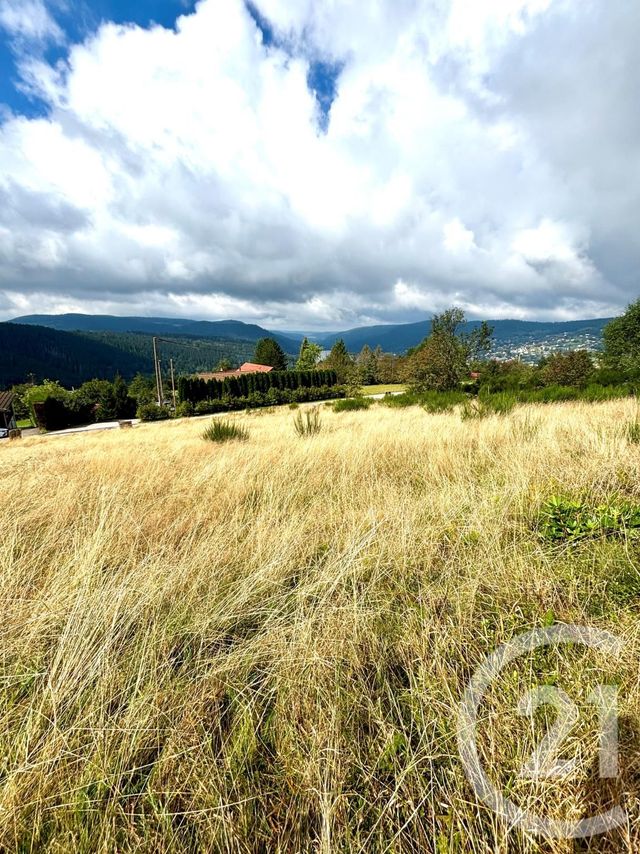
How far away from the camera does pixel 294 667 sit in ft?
4.86

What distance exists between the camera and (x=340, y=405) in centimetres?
1502

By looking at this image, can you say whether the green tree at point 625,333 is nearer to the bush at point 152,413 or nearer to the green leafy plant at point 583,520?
the green leafy plant at point 583,520

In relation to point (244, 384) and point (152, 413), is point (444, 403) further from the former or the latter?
point (244, 384)

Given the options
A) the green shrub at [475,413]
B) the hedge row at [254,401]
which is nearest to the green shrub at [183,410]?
the hedge row at [254,401]

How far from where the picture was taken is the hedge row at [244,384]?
143 feet

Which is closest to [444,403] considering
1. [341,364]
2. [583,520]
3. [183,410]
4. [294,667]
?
[583,520]

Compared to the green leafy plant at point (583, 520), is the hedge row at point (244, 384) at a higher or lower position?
lower

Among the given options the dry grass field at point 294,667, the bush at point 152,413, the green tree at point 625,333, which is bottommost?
the bush at point 152,413

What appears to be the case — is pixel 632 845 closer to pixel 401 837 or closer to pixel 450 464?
pixel 401 837

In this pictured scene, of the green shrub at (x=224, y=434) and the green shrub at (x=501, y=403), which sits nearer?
the green shrub at (x=224, y=434)

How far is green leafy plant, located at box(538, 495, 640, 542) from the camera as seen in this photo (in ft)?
7.36

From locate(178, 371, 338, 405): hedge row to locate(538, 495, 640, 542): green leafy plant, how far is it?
39653 millimetres

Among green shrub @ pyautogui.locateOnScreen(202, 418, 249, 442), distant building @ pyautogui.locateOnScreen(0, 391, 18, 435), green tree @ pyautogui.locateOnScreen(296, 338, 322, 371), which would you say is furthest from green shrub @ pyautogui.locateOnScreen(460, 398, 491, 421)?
green tree @ pyautogui.locateOnScreen(296, 338, 322, 371)

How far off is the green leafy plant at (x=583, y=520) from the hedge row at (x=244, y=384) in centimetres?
3965
